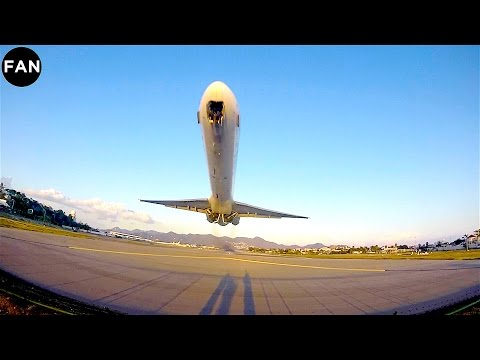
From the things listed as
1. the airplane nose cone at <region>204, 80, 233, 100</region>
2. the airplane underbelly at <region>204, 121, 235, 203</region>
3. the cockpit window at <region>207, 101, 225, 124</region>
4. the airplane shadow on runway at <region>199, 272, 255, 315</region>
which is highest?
the airplane nose cone at <region>204, 80, 233, 100</region>

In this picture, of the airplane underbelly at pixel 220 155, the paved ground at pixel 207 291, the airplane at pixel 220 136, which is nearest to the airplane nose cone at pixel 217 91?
the airplane at pixel 220 136

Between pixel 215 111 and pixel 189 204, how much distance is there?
1013cm

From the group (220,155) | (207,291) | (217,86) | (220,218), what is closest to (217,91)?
(217,86)

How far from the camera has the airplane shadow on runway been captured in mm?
3492

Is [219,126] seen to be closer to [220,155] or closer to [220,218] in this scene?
[220,155]

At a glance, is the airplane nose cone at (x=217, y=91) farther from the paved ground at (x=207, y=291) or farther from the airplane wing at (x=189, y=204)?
the airplane wing at (x=189, y=204)

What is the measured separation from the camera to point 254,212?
61.5ft

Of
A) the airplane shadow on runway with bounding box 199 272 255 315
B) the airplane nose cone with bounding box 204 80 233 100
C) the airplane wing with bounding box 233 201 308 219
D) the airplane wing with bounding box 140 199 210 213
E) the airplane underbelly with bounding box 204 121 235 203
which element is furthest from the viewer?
the airplane wing with bounding box 233 201 308 219

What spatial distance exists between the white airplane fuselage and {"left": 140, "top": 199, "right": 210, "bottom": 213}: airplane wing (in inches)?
200

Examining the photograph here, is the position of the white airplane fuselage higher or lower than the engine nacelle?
higher

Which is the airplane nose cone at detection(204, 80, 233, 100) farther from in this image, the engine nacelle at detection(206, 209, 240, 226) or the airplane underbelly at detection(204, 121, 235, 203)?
the engine nacelle at detection(206, 209, 240, 226)

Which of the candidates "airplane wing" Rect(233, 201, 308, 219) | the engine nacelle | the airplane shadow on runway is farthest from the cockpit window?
the engine nacelle
